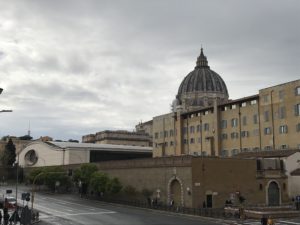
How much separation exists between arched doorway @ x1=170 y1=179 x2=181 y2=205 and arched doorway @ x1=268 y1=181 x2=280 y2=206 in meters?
13.6

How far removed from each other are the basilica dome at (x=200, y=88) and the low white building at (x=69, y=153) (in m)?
30.1

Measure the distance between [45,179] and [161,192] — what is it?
118 ft

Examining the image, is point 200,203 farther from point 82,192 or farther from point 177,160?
point 82,192

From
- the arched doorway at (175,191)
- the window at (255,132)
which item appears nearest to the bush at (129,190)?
→ the arched doorway at (175,191)

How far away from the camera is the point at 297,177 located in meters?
68.8

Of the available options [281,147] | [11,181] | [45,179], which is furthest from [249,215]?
[11,181]

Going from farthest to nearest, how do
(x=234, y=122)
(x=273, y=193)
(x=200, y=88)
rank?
1. (x=200, y=88)
2. (x=234, y=122)
3. (x=273, y=193)

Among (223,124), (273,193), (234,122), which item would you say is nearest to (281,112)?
(234,122)

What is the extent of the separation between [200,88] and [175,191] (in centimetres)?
11427

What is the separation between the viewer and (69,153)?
427ft

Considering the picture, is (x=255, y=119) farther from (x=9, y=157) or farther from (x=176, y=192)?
(x=9, y=157)

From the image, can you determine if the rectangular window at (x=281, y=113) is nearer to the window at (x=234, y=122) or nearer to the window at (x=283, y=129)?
the window at (x=283, y=129)

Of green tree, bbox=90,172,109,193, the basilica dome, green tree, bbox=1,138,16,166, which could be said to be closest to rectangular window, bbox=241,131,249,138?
green tree, bbox=90,172,109,193

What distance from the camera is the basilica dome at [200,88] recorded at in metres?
171
